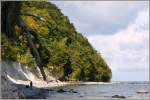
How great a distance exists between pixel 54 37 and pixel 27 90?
213ft

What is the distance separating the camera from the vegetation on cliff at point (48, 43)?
38125 mm

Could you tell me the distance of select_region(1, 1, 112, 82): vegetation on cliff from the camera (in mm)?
38125

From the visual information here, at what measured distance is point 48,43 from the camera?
89.4 meters

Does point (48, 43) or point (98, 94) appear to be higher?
point (48, 43)

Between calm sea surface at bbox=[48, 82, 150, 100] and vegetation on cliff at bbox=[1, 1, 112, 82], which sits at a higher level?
vegetation on cliff at bbox=[1, 1, 112, 82]

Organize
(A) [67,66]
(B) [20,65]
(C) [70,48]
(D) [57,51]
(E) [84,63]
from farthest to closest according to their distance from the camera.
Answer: (E) [84,63]
(C) [70,48]
(A) [67,66]
(D) [57,51]
(B) [20,65]

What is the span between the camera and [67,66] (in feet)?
324

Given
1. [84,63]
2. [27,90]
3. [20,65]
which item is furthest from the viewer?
[84,63]

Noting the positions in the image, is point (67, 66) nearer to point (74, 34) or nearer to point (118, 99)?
point (74, 34)

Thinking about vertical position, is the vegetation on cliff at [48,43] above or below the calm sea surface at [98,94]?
above

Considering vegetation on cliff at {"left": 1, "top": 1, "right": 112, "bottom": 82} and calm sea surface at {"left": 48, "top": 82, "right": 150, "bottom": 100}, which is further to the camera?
calm sea surface at {"left": 48, "top": 82, "right": 150, "bottom": 100}

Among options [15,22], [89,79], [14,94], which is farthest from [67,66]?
[14,94]

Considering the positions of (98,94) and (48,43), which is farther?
(48,43)

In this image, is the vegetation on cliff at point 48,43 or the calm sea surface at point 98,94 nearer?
the vegetation on cliff at point 48,43
